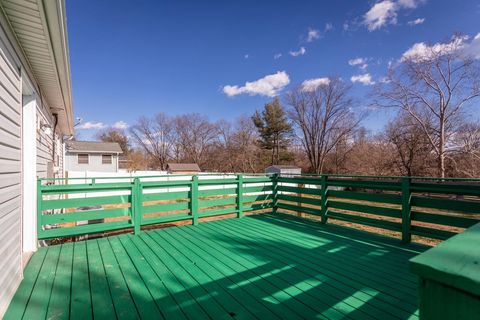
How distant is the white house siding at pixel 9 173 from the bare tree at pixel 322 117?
76.1 ft

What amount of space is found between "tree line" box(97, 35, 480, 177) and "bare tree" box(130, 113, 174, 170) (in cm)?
14

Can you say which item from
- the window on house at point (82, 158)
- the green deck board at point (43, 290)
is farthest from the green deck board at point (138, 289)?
the window on house at point (82, 158)

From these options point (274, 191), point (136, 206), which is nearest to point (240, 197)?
point (274, 191)

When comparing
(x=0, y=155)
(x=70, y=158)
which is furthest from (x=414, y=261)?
(x=70, y=158)

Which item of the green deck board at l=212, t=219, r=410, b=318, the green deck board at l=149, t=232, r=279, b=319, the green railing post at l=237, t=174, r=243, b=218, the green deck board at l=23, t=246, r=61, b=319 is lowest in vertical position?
the green deck board at l=212, t=219, r=410, b=318

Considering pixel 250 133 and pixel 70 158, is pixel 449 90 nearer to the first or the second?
pixel 250 133

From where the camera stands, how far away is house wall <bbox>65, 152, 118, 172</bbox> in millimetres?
21250

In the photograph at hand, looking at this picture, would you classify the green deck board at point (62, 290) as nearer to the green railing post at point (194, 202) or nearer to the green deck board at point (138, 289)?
the green deck board at point (138, 289)

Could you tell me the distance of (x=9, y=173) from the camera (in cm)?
219

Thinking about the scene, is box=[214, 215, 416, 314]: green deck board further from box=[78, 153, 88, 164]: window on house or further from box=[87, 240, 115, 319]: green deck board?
box=[78, 153, 88, 164]: window on house

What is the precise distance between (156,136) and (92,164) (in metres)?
14.6

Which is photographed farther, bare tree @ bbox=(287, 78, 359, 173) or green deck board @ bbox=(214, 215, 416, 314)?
bare tree @ bbox=(287, 78, 359, 173)

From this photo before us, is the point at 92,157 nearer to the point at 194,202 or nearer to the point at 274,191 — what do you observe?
the point at 194,202

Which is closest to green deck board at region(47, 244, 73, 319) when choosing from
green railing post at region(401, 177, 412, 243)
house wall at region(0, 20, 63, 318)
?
house wall at region(0, 20, 63, 318)
